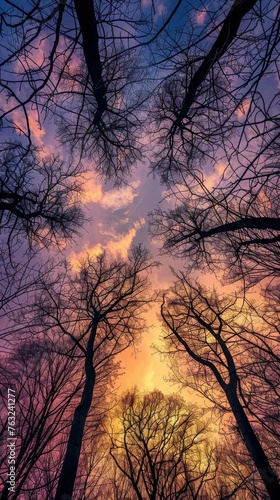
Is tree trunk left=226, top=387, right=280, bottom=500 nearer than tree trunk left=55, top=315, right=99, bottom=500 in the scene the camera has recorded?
No

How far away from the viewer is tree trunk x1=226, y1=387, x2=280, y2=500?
4.11m

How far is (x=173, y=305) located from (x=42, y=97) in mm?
6705

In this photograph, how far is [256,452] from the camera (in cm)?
448

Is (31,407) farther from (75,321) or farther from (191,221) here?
(191,221)

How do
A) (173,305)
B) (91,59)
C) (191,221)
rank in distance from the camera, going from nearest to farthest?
(91,59)
(191,221)
(173,305)

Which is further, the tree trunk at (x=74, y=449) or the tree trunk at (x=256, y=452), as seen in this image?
the tree trunk at (x=256, y=452)

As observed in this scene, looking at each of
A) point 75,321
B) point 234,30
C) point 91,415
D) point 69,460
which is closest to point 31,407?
point 69,460

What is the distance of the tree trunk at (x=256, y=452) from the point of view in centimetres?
411

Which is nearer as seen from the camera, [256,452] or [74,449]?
[74,449]

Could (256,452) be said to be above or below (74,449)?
above

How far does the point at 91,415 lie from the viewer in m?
6.84

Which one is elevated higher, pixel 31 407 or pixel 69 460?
pixel 31 407

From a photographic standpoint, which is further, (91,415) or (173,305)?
(173,305)

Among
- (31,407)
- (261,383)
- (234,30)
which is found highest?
(234,30)
